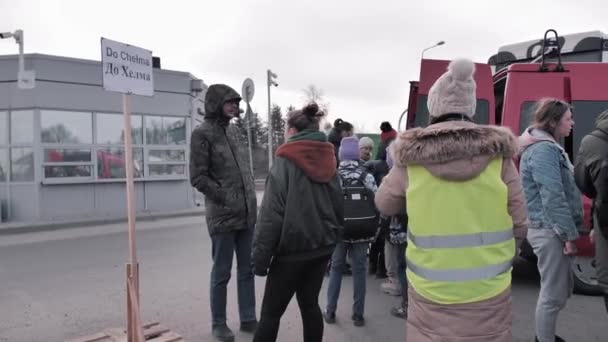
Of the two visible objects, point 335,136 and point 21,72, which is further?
point 21,72

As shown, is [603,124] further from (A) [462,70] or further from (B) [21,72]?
(B) [21,72]

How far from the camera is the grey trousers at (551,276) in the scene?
10.8 feet

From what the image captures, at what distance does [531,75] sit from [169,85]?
1225 centimetres

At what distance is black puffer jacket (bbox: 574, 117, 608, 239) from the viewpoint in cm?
287

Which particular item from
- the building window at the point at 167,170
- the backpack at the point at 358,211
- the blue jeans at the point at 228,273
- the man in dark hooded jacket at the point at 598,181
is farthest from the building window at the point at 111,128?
the man in dark hooded jacket at the point at 598,181

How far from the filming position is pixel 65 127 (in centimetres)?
1326

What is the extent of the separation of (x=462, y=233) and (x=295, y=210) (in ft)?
4.26

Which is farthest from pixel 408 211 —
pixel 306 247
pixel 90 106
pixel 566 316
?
pixel 90 106

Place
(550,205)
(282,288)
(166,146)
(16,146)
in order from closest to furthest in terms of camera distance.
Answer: (282,288)
(550,205)
(16,146)
(166,146)

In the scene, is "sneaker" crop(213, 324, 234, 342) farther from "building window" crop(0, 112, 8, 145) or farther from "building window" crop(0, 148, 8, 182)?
"building window" crop(0, 112, 8, 145)

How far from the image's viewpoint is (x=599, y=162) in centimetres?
288

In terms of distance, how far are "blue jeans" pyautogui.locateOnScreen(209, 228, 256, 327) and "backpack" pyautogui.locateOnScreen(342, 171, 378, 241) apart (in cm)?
91

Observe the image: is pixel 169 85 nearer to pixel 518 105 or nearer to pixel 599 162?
pixel 518 105

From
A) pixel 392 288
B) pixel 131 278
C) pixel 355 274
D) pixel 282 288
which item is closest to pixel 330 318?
pixel 355 274
